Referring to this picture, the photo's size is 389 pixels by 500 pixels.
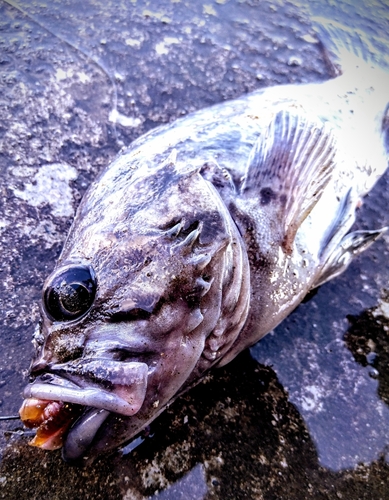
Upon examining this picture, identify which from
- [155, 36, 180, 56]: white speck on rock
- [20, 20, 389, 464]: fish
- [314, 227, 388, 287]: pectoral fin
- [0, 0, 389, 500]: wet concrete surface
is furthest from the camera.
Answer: [155, 36, 180, 56]: white speck on rock

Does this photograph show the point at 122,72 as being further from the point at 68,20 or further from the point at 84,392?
the point at 84,392

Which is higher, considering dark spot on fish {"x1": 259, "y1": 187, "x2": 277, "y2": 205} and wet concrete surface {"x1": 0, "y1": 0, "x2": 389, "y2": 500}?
dark spot on fish {"x1": 259, "y1": 187, "x2": 277, "y2": 205}

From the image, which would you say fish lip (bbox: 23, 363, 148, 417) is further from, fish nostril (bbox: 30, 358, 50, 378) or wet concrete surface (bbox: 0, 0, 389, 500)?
wet concrete surface (bbox: 0, 0, 389, 500)

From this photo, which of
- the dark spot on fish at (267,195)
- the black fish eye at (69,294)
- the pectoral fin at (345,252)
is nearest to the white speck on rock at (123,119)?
the dark spot on fish at (267,195)

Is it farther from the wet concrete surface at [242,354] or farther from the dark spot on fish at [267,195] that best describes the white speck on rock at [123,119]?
the dark spot on fish at [267,195]

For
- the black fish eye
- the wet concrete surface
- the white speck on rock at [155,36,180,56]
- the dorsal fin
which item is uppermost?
the dorsal fin

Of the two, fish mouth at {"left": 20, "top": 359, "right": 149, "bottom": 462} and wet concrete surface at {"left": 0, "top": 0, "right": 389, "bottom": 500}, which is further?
wet concrete surface at {"left": 0, "top": 0, "right": 389, "bottom": 500}

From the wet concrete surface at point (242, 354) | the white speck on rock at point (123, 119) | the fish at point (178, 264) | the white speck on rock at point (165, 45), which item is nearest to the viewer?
the fish at point (178, 264)

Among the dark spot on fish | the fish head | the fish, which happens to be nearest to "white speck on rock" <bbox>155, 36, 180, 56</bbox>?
the fish
